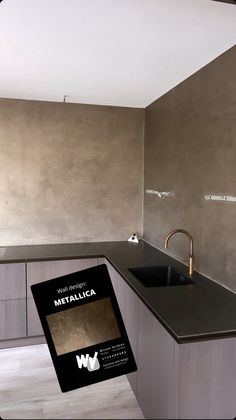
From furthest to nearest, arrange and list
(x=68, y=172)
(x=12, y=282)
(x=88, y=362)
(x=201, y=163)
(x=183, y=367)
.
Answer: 1. (x=68, y=172)
2. (x=12, y=282)
3. (x=201, y=163)
4. (x=183, y=367)
5. (x=88, y=362)

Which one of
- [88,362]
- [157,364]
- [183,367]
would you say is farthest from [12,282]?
[88,362]

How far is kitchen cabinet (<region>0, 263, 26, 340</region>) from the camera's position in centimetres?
246

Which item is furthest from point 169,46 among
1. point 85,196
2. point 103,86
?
point 85,196

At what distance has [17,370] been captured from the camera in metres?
2.12

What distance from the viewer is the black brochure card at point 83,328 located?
0.64m

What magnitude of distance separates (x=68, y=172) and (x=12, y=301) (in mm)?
1308

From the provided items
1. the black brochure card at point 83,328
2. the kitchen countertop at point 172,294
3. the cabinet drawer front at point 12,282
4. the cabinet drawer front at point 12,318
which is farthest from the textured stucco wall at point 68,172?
the black brochure card at point 83,328

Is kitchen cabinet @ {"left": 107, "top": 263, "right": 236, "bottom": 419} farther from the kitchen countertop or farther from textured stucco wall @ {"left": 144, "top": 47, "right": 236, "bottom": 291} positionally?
textured stucco wall @ {"left": 144, "top": 47, "right": 236, "bottom": 291}

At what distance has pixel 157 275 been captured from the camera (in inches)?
88.9

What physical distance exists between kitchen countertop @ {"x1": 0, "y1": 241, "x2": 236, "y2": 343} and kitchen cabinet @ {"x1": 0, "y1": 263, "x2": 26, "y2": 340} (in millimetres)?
99

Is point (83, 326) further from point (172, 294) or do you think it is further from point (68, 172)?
point (68, 172)

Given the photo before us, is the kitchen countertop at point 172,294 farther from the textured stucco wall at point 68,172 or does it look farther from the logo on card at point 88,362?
the logo on card at point 88,362

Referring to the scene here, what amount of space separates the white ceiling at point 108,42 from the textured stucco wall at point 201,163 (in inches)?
6.2

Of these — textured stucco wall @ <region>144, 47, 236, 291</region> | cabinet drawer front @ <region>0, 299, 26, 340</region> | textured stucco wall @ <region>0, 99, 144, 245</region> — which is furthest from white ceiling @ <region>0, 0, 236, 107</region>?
cabinet drawer front @ <region>0, 299, 26, 340</region>
